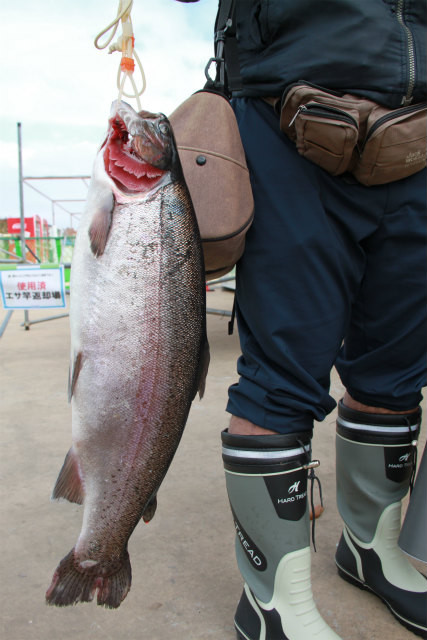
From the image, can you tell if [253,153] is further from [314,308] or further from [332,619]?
[332,619]

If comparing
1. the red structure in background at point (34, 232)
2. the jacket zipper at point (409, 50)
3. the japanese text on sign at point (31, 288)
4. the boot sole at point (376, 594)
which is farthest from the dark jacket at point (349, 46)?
the red structure in background at point (34, 232)

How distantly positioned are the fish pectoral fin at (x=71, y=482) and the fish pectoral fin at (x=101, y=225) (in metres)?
0.48

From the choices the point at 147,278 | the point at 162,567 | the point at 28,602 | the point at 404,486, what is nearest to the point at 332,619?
the point at 404,486

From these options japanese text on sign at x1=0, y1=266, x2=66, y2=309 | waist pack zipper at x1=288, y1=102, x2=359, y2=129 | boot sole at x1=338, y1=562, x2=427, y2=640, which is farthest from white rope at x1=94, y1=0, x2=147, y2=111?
japanese text on sign at x1=0, y1=266, x2=66, y2=309

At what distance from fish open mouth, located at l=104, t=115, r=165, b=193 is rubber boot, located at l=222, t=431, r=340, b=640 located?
0.67m

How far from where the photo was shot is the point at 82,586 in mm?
1218

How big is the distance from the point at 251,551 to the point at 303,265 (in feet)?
2.45

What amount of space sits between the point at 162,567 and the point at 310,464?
0.69 meters

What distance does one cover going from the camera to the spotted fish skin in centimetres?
118

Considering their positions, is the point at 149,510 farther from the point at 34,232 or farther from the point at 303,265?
the point at 34,232

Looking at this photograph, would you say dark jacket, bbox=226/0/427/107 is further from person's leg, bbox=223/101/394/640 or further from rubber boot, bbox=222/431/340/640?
rubber boot, bbox=222/431/340/640

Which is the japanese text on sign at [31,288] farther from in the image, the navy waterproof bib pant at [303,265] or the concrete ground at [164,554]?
the navy waterproof bib pant at [303,265]

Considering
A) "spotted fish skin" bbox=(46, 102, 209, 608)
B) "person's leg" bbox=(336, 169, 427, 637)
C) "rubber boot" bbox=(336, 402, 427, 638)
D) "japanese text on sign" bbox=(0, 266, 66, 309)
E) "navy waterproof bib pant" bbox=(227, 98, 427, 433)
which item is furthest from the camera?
"japanese text on sign" bbox=(0, 266, 66, 309)

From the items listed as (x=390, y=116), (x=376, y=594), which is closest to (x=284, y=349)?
(x=390, y=116)
